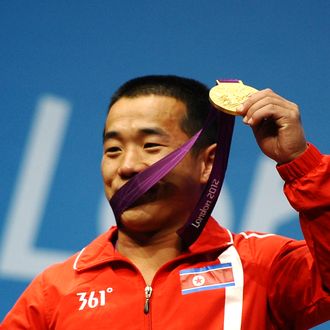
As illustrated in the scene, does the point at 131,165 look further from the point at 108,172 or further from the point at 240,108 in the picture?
the point at 240,108

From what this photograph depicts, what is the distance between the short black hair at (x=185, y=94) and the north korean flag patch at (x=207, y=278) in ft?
0.66

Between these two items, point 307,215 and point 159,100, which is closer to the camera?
point 307,215

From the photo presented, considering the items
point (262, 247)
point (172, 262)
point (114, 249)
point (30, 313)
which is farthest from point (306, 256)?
point (30, 313)

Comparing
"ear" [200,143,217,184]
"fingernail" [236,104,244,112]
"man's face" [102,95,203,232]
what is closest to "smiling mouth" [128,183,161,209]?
"man's face" [102,95,203,232]

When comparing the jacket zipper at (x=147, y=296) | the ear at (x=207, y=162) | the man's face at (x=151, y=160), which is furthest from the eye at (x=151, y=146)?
the jacket zipper at (x=147, y=296)

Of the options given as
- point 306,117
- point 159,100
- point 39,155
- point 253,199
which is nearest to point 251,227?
point 253,199

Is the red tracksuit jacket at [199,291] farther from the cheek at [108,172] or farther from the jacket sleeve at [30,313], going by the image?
the cheek at [108,172]

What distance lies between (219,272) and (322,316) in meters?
0.17

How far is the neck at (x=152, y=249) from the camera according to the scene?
1220 mm

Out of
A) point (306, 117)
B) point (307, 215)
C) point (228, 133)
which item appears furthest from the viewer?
point (306, 117)

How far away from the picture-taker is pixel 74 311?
3.84ft

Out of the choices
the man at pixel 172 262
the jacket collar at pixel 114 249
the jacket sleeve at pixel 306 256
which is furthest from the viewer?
the jacket collar at pixel 114 249

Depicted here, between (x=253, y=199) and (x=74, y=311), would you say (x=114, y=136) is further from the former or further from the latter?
(x=253, y=199)

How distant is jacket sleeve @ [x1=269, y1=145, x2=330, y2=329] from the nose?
248 millimetres
